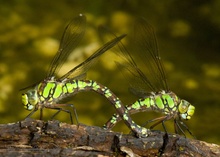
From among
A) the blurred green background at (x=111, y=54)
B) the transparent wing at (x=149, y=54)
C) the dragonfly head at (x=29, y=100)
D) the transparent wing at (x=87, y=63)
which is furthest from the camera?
the blurred green background at (x=111, y=54)

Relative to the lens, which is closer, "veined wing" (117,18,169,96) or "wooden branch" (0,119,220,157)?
"wooden branch" (0,119,220,157)

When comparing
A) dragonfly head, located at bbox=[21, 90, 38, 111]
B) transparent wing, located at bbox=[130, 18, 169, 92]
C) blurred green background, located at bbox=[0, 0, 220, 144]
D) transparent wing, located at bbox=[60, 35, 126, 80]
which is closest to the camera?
dragonfly head, located at bbox=[21, 90, 38, 111]

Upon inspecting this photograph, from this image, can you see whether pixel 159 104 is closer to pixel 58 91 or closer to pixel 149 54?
pixel 149 54

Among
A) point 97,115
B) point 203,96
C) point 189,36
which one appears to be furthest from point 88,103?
point 189,36

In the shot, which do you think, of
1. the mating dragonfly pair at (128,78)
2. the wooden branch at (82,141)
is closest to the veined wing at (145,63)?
the mating dragonfly pair at (128,78)

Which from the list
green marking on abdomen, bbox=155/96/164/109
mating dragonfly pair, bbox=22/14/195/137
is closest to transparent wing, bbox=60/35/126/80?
mating dragonfly pair, bbox=22/14/195/137

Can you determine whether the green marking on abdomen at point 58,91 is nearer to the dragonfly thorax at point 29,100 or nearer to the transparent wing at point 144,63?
the dragonfly thorax at point 29,100

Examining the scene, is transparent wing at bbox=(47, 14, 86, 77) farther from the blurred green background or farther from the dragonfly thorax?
the blurred green background
